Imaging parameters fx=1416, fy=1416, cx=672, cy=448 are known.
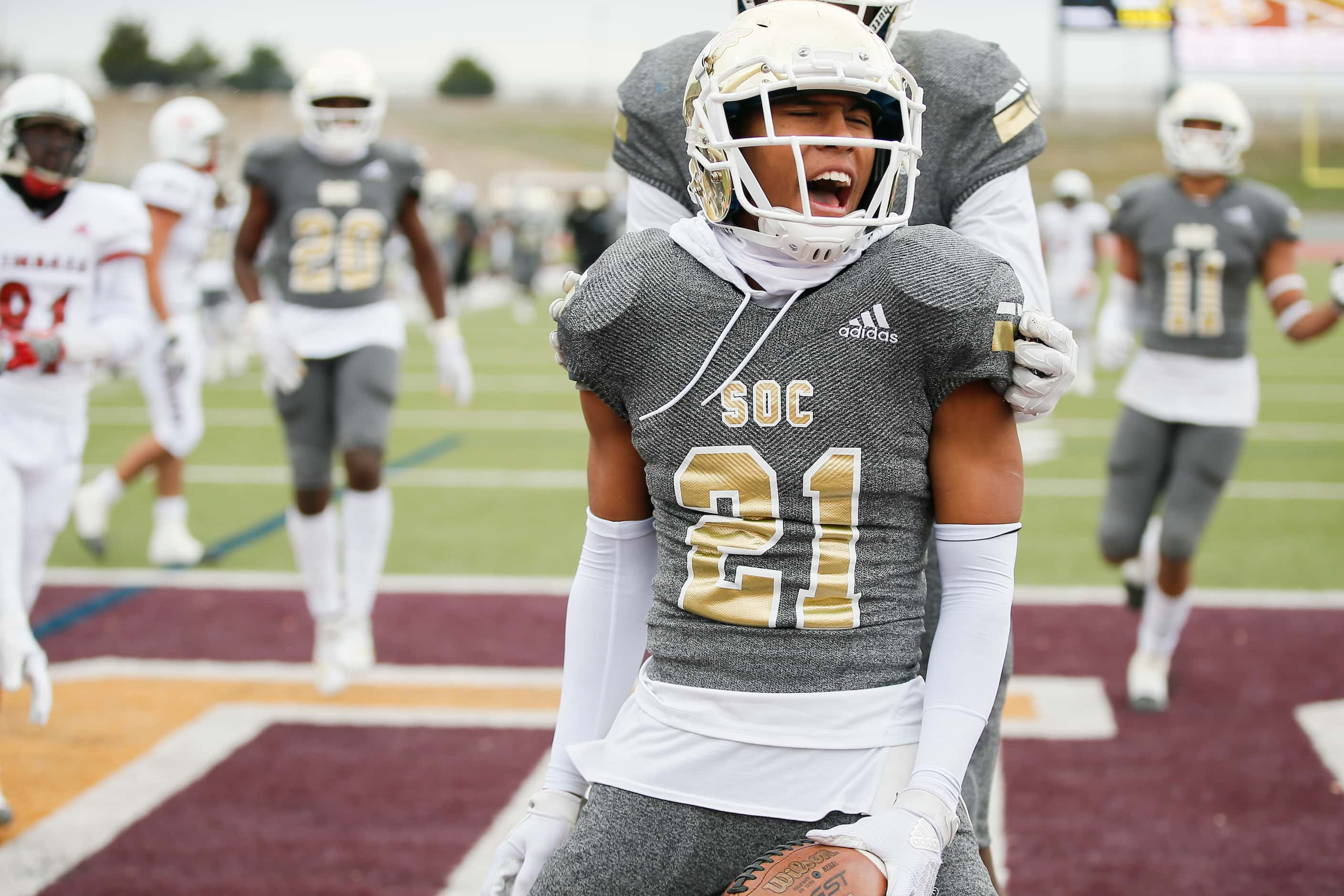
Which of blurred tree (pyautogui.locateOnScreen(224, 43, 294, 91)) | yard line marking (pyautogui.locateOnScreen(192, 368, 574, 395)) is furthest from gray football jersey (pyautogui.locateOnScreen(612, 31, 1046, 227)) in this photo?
blurred tree (pyautogui.locateOnScreen(224, 43, 294, 91))

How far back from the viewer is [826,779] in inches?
68.5

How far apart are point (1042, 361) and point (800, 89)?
46 cm

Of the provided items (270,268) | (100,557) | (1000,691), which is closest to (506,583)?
(270,268)

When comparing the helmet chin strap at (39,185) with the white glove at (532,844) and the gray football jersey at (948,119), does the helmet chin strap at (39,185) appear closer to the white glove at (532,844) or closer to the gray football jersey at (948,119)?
the gray football jersey at (948,119)

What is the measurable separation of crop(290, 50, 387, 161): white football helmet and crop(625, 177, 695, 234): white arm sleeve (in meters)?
2.95

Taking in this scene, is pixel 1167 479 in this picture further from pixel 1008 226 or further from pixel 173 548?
pixel 173 548

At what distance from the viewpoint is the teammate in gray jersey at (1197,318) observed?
4.79m

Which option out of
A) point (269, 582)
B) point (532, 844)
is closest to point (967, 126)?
point (532, 844)

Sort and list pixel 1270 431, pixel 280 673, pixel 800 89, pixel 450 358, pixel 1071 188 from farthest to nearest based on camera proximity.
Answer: pixel 1071 188 < pixel 1270 431 < pixel 450 358 < pixel 280 673 < pixel 800 89

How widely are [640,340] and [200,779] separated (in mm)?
2689

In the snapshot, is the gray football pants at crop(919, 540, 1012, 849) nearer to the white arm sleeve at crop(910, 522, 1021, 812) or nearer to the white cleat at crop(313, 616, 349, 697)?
the white arm sleeve at crop(910, 522, 1021, 812)

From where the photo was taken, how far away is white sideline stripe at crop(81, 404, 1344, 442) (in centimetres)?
980

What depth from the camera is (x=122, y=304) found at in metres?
4.12

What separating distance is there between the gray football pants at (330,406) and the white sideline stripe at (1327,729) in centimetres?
315
